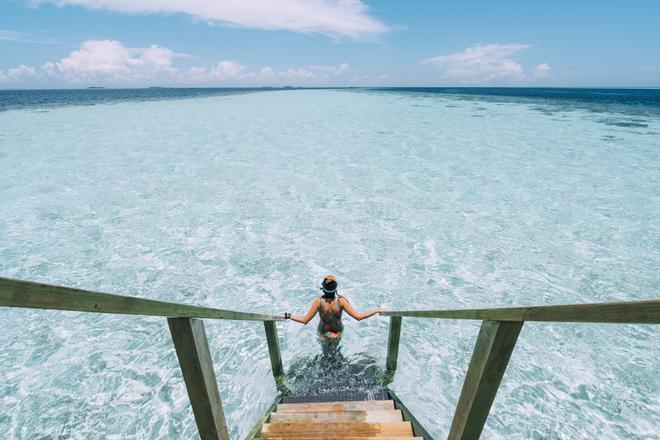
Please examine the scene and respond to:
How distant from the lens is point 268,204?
14.7m

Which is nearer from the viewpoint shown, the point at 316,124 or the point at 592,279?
the point at 592,279

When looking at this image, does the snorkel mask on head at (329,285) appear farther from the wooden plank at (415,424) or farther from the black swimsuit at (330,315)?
the wooden plank at (415,424)

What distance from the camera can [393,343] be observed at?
5.67 metres

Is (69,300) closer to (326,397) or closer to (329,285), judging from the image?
(329,285)

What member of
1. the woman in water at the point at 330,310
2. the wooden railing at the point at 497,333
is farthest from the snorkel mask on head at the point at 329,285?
the wooden railing at the point at 497,333

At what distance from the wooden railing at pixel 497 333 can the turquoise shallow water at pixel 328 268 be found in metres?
3.66

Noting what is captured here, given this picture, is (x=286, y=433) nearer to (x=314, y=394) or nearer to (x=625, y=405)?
(x=314, y=394)

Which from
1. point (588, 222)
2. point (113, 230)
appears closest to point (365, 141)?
point (588, 222)

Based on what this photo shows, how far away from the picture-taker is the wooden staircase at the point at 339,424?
3645 mm

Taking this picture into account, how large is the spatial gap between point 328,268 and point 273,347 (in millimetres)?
4704

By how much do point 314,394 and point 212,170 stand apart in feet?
54.5

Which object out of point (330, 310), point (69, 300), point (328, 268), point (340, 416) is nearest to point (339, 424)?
point (340, 416)

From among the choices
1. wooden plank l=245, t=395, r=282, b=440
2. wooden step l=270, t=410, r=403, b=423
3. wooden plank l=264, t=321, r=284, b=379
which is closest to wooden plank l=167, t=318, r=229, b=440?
wooden plank l=245, t=395, r=282, b=440

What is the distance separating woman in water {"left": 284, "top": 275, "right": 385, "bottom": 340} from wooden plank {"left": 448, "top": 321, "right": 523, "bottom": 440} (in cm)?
301
